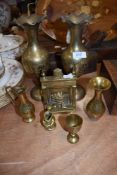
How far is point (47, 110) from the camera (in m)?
0.61

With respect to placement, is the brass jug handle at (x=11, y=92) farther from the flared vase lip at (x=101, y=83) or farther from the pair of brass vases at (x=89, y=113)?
the flared vase lip at (x=101, y=83)

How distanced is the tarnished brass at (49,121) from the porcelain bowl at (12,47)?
35 centimetres

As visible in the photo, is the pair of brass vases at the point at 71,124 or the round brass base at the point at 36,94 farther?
the round brass base at the point at 36,94

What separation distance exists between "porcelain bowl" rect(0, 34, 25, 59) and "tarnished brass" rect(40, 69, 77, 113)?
293 millimetres

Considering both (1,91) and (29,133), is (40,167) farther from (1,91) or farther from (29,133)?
(1,91)

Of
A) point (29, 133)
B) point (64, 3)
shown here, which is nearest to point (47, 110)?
point (29, 133)

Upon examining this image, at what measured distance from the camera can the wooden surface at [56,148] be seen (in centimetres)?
53

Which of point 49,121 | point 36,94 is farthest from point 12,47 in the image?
point 49,121

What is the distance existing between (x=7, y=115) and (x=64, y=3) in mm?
504

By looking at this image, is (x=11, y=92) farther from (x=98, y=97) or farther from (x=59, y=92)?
(x=98, y=97)

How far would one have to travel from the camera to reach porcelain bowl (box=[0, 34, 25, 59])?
84cm

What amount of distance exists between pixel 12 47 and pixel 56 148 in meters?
0.47

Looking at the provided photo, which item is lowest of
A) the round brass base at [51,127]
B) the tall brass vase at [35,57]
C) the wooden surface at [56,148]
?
the wooden surface at [56,148]

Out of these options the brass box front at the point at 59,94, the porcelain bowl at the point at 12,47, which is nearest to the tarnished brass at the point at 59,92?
the brass box front at the point at 59,94
